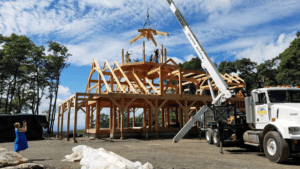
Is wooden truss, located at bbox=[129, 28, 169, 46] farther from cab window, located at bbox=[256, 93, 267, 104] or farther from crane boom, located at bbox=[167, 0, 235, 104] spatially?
cab window, located at bbox=[256, 93, 267, 104]

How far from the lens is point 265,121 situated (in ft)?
27.1

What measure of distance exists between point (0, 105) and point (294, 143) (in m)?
36.0

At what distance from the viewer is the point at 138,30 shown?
73.4ft

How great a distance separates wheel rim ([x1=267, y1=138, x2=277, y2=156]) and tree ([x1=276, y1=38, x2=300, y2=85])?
28.6 metres

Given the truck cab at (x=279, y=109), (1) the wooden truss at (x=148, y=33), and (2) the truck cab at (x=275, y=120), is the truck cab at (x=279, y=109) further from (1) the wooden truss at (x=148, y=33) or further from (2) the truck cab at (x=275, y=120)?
(1) the wooden truss at (x=148, y=33)

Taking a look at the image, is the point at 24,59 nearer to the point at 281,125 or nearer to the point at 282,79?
the point at 281,125

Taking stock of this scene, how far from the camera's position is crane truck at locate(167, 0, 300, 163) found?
23.0 ft

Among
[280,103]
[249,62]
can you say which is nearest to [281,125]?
[280,103]

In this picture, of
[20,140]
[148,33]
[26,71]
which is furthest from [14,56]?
[20,140]

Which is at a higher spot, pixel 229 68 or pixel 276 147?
pixel 229 68

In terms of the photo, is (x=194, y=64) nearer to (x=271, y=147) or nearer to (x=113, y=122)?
(x=113, y=122)

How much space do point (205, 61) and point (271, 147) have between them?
6.59 m

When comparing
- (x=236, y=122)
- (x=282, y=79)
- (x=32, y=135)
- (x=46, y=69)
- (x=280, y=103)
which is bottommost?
(x=32, y=135)

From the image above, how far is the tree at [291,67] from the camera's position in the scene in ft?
104
